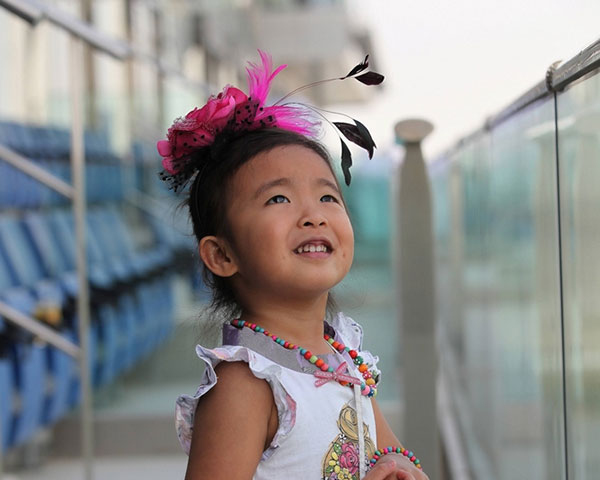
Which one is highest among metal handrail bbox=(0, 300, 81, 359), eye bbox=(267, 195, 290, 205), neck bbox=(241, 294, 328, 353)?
eye bbox=(267, 195, 290, 205)

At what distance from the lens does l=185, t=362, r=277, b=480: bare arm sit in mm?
1134

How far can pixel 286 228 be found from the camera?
48.6 inches

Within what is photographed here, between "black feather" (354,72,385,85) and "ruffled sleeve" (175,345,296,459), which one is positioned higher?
"black feather" (354,72,385,85)

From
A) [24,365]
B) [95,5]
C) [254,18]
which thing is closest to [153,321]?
[24,365]

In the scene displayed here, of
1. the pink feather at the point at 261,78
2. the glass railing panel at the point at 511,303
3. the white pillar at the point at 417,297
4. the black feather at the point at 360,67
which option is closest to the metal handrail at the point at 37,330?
the white pillar at the point at 417,297

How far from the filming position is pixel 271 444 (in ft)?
3.85

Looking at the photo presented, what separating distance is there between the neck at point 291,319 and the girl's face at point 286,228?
0.06 ft

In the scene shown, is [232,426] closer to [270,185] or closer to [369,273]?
[270,185]

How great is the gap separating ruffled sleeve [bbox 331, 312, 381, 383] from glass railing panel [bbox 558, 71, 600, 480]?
272mm

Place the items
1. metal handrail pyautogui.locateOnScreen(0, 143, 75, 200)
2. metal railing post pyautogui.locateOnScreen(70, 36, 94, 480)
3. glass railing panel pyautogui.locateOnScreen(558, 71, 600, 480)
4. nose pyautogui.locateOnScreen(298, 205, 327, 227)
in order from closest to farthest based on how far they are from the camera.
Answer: nose pyautogui.locateOnScreen(298, 205, 327, 227)
glass railing panel pyautogui.locateOnScreen(558, 71, 600, 480)
metal handrail pyautogui.locateOnScreen(0, 143, 75, 200)
metal railing post pyautogui.locateOnScreen(70, 36, 94, 480)

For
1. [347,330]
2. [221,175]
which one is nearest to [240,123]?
[221,175]

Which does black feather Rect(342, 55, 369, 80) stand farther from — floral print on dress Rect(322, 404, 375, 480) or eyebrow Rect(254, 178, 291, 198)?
floral print on dress Rect(322, 404, 375, 480)

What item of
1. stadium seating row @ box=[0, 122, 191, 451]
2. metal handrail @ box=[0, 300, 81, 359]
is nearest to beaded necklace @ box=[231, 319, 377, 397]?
metal handrail @ box=[0, 300, 81, 359]

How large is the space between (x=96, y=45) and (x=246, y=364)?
196cm
